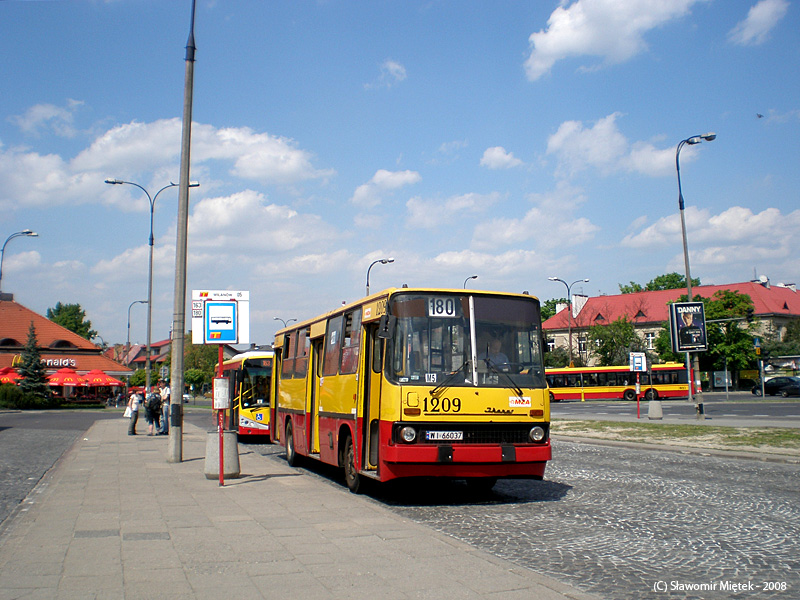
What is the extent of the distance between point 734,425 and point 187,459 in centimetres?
1804

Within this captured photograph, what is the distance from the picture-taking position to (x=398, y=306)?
10328 mm

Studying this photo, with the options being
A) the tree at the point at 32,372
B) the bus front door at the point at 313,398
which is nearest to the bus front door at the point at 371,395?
the bus front door at the point at 313,398

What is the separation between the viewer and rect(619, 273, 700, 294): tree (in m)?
110

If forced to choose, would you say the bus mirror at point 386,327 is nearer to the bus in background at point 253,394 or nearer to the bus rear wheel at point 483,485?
the bus rear wheel at point 483,485

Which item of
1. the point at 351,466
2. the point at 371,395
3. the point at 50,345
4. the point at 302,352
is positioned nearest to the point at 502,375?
the point at 371,395

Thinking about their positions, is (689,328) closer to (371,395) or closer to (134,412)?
(134,412)

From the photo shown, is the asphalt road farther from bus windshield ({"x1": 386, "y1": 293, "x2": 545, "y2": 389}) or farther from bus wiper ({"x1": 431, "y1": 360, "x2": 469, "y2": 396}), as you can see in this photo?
bus wiper ({"x1": 431, "y1": 360, "x2": 469, "y2": 396})

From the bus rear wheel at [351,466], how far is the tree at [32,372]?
51.4 metres

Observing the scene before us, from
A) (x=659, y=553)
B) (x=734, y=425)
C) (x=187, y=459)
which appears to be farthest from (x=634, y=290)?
(x=659, y=553)

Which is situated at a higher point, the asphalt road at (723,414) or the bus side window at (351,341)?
the bus side window at (351,341)

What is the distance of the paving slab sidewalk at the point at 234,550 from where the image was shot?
569 cm

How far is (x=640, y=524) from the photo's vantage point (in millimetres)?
8648

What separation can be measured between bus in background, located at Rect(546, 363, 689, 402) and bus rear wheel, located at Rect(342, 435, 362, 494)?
50201mm

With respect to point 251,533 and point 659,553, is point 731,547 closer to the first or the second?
point 659,553
